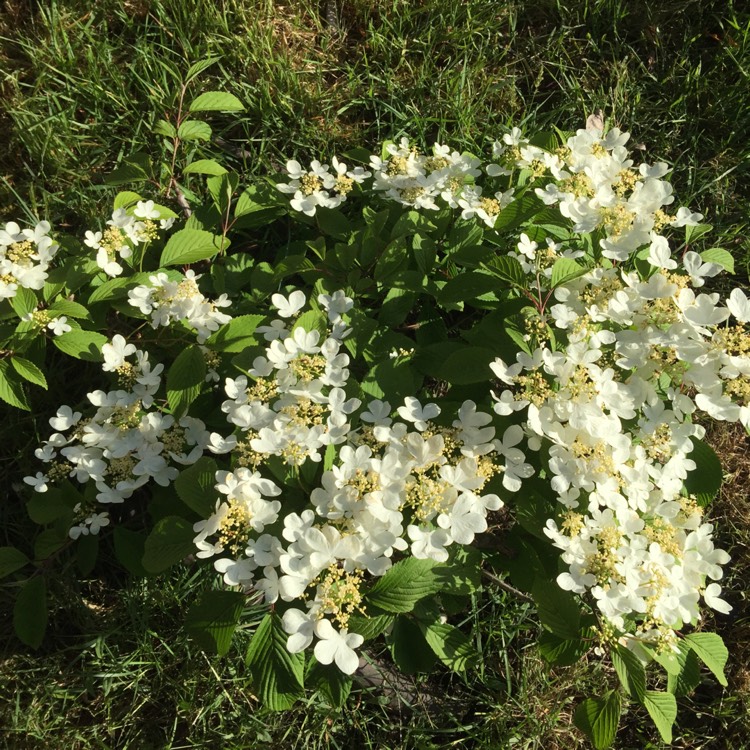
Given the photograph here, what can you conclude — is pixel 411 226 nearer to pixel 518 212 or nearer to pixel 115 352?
pixel 518 212

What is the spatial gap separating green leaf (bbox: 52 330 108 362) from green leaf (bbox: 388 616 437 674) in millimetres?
1020

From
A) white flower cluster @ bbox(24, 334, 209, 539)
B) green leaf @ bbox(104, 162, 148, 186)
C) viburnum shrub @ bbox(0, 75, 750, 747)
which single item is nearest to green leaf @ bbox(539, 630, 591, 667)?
viburnum shrub @ bbox(0, 75, 750, 747)

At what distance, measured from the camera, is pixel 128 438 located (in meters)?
1.54

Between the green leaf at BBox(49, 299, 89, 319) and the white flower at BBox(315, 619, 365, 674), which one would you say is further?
the green leaf at BBox(49, 299, 89, 319)

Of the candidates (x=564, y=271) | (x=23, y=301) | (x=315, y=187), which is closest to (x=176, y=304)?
(x=23, y=301)

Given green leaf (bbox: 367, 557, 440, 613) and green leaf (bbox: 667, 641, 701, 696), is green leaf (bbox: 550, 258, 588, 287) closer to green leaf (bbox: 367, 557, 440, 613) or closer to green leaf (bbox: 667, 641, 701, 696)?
green leaf (bbox: 367, 557, 440, 613)

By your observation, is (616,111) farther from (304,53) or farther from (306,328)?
(306,328)

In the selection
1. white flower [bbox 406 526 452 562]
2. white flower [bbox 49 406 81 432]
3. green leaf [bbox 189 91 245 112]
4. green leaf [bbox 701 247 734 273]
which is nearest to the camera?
white flower [bbox 406 526 452 562]

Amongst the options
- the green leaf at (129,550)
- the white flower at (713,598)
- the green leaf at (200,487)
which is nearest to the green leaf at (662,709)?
the white flower at (713,598)

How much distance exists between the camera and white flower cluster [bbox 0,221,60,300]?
64.1 inches

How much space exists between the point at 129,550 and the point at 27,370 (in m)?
0.53

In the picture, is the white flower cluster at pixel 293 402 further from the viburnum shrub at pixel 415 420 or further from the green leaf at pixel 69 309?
the green leaf at pixel 69 309

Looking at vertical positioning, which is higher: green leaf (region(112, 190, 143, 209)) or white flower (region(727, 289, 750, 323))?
white flower (region(727, 289, 750, 323))

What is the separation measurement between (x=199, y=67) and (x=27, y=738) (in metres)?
2.23
